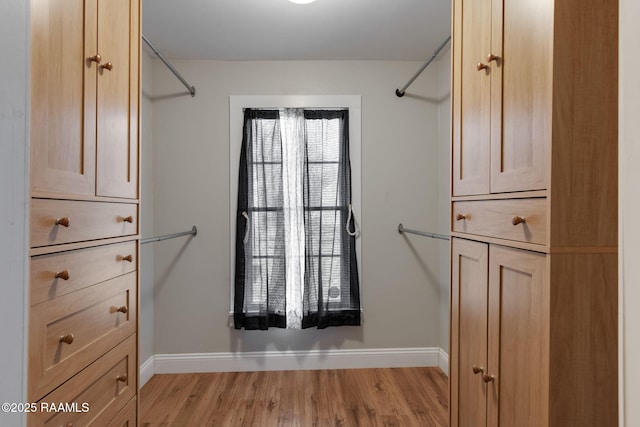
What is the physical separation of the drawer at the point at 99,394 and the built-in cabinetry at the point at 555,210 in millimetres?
1275

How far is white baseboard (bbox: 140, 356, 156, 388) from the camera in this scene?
2.59 metres

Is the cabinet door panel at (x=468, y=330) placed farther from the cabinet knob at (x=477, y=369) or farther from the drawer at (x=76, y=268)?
the drawer at (x=76, y=268)

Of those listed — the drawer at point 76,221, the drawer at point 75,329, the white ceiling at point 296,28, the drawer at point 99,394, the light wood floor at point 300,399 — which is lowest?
the light wood floor at point 300,399

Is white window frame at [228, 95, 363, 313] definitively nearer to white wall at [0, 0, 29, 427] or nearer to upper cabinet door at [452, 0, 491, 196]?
upper cabinet door at [452, 0, 491, 196]

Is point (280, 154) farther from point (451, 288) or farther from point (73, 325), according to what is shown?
point (73, 325)

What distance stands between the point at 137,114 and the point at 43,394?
3.26 feet

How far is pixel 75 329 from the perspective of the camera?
3.67ft

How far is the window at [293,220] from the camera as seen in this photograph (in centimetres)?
274

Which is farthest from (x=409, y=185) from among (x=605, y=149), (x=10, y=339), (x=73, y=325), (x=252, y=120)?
(x=10, y=339)

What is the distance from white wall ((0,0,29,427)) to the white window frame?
1.91m

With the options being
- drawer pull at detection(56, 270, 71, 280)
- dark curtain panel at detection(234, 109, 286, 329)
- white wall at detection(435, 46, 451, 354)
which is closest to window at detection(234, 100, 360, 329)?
dark curtain panel at detection(234, 109, 286, 329)

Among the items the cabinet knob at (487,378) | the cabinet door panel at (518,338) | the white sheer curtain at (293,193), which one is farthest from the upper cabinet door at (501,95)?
the white sheer curtain at (293,193)
